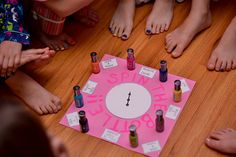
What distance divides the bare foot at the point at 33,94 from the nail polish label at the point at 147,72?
0.33 m

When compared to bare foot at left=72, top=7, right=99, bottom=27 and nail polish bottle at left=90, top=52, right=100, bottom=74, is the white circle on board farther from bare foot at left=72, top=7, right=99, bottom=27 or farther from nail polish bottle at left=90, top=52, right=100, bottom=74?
bare foot at left=72, top=7, right=99, bottom=27

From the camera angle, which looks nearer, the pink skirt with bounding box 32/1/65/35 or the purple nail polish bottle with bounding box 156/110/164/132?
the purple nail polish bottle with bounding box 156/110/164/132

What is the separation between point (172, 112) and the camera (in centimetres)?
155

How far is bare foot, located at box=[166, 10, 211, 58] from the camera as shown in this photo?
171 centimetres

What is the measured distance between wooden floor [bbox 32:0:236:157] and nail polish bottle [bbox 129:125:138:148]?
0.10ft

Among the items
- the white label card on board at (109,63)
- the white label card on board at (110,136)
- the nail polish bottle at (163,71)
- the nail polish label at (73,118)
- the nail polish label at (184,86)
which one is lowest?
the nail polish label at (73,118)

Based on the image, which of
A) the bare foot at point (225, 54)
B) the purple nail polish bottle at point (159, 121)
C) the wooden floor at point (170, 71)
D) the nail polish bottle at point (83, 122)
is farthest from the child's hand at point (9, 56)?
the bare foot at point (225, 54)

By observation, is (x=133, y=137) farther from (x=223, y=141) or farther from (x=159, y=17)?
(x=159, y=17)

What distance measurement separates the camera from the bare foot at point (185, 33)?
1.71m

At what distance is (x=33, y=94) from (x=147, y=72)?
1.39ft

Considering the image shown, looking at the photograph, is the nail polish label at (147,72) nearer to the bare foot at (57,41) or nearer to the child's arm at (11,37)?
the bare foot at (57,41)

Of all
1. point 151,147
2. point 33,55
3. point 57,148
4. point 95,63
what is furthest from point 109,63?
point 57,148

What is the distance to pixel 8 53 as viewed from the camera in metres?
1.57

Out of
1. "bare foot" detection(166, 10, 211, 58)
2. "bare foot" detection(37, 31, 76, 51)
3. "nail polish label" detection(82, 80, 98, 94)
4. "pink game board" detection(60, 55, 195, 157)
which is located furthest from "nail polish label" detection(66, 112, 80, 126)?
"bare foot" detection(166, 10, 211, 58)
